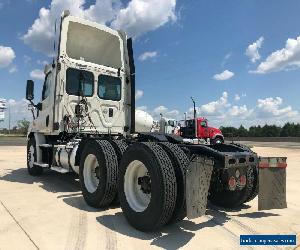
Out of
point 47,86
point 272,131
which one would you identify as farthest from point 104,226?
point 272,131

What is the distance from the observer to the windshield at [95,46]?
8906mm

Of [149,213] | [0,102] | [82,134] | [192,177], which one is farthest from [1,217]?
[0,102]

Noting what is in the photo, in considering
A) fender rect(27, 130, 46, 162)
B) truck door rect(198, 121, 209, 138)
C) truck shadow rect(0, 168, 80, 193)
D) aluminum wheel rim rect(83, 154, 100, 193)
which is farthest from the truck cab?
truck door rect(198, 121, 209, 138)

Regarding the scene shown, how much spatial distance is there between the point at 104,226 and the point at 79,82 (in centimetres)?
457

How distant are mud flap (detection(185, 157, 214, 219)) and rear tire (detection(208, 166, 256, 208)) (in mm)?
1055

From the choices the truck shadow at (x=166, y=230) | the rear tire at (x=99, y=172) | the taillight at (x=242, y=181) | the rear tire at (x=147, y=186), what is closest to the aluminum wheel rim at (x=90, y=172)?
the rear tire at (x=99, y=172)

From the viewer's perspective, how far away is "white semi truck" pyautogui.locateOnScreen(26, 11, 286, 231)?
4352 mm

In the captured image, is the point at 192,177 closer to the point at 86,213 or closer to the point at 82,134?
the point at 86,213

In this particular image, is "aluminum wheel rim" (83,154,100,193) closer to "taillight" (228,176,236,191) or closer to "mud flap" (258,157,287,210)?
"taillight" (228,176,236,191)

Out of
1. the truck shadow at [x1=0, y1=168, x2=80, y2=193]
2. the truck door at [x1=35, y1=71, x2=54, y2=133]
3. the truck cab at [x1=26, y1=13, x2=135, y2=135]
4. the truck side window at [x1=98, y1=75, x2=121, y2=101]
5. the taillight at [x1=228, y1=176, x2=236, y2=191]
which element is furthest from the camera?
the truck side window at [x1=98, y1=75, x2=121, y2=101]

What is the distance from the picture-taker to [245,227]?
4836 millimetres

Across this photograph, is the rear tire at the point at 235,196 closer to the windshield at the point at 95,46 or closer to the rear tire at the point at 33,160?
the windshield at the point at 95,46

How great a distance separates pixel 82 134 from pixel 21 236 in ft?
14.2

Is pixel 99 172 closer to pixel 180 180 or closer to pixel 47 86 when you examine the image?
pixel 180 180
